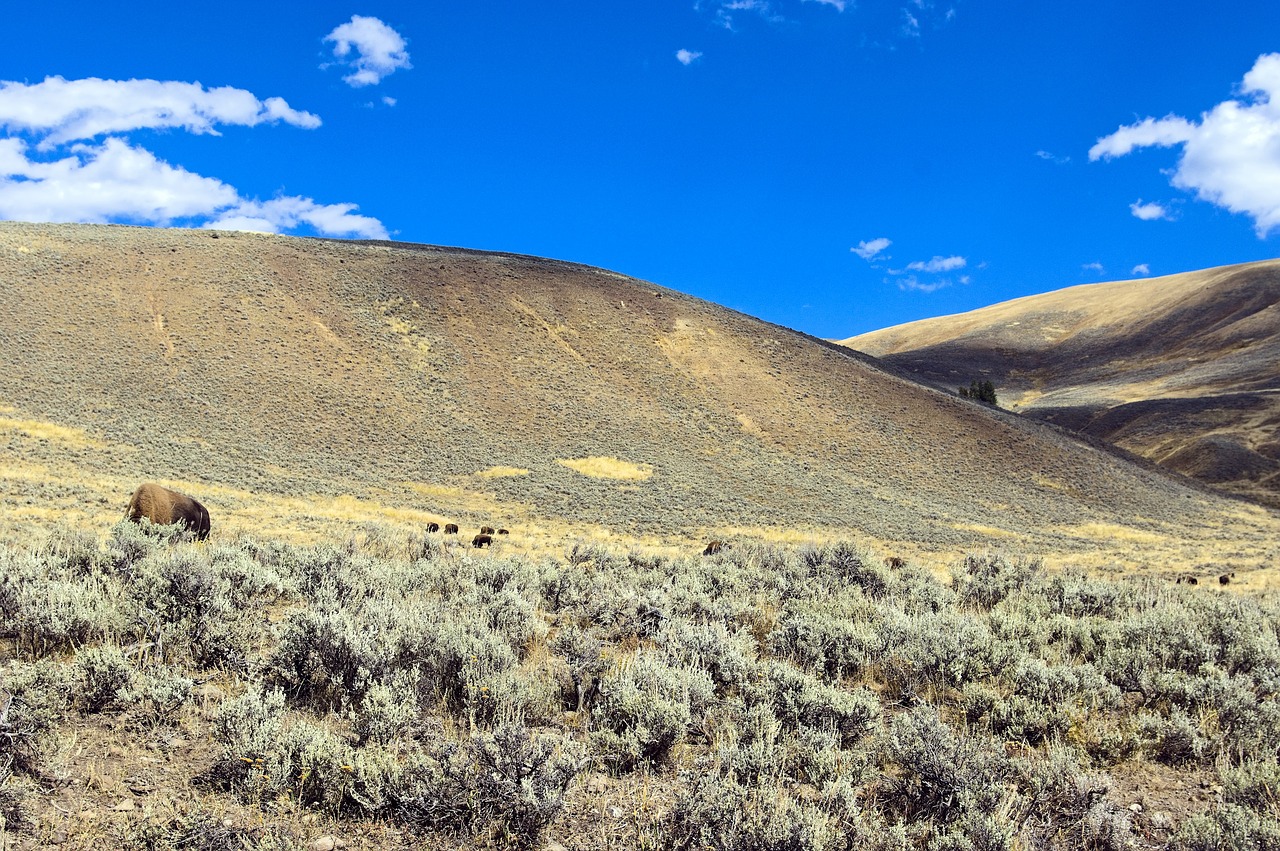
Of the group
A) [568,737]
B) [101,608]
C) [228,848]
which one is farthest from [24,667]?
[568,737]

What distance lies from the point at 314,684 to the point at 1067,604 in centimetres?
928

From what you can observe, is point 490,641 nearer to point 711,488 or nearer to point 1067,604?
point 1067,604

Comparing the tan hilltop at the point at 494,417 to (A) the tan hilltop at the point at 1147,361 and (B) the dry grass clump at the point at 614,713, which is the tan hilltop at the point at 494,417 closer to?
(B) the dry grass clump at the point at 614,713

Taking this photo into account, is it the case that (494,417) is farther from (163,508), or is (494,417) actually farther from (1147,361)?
(1147,361)

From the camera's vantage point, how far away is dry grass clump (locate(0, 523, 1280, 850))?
3.72 meters

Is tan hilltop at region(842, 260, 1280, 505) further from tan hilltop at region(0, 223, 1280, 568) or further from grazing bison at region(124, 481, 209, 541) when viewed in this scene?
grazing bison at region(124, 481, 209, 541)

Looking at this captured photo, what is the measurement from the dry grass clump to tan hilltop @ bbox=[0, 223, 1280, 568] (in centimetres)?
1210

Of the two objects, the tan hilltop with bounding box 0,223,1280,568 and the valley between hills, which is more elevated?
the tan hilltop with bounding box 0,223,1280,568

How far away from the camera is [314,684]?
5.23 m

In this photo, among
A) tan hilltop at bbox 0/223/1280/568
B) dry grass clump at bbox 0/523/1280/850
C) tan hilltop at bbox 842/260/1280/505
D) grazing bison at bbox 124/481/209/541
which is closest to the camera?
dry grass clump at bbox 0/523/1280/850

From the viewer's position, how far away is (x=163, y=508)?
12.9 metres

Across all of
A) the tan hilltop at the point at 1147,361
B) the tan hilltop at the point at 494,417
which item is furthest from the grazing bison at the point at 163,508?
the tan hilltop at the point at 1147,361

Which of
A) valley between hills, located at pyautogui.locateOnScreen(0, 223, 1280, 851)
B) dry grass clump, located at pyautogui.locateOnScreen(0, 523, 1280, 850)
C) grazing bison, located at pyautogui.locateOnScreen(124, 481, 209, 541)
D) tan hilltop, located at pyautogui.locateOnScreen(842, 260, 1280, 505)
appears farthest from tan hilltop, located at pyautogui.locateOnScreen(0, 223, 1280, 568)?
tan hilltop, located at pyautogui.locateOnScreen(842, 260, 1280, 505)

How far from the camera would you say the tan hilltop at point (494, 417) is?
26.0 meters
